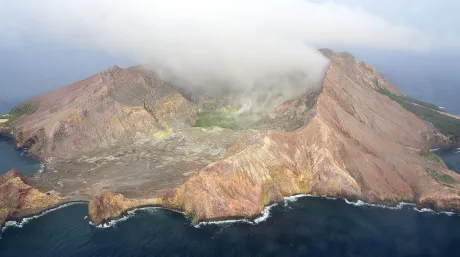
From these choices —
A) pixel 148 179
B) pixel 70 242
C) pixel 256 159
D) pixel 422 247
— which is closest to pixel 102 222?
pixel 70 242

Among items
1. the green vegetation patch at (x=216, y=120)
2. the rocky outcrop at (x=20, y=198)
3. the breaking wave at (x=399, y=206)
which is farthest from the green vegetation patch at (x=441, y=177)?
the rocky outcrop at (x=20, y=198)

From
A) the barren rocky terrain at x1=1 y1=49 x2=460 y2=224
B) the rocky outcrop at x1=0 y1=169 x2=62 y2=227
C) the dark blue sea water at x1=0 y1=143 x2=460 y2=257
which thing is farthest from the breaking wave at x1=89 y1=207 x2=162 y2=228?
the rocky outcrop at x1=0 y1=169 x2=62 y2=227

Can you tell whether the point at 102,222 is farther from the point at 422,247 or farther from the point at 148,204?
the point at 422,247

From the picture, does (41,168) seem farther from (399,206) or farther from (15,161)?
(399,206)

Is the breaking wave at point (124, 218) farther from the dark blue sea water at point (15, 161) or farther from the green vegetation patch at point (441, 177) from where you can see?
the green vegetation patch at point (441, 177)

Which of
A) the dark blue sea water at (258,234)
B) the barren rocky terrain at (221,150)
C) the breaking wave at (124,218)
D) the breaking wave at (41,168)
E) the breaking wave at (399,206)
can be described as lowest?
the breaking wave at (41,168)

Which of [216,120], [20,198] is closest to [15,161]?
[20,198]

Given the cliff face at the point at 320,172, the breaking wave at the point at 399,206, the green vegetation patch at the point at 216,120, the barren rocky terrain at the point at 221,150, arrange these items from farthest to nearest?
the green vegetation patch at the point at 216,120 < the breaking wave at the point at 399,206 < the barren rocky terrain at the point at 221,150 < the cliff face at the point at 320,172
